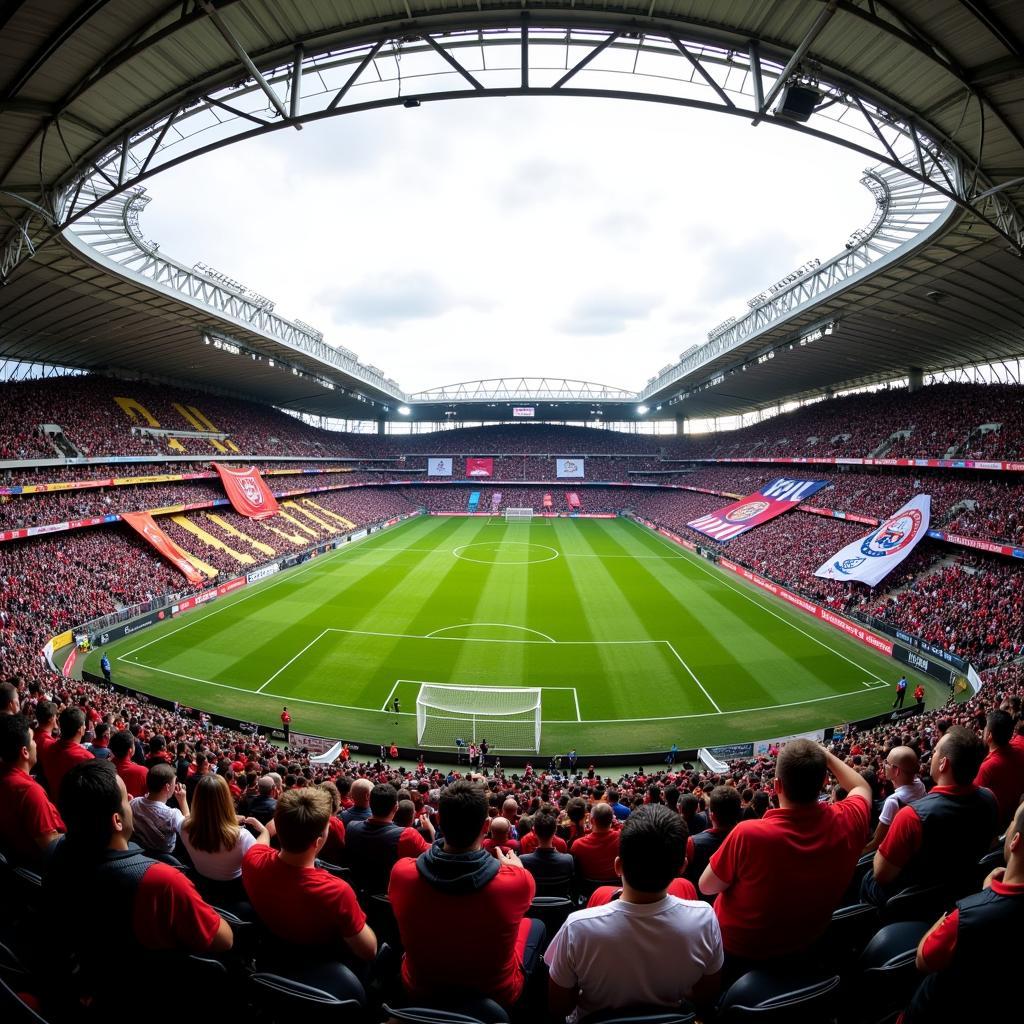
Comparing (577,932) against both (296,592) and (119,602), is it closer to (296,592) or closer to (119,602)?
(119,602)

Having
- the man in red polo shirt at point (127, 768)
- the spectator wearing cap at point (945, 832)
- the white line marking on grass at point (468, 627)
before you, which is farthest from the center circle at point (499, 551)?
the spectator wearing cap at point (945, 832)

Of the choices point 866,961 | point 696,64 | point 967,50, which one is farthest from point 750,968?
point 967,50

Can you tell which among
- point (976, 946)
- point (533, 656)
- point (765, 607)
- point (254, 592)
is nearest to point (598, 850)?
point (976, 946)

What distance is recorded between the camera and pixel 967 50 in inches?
406

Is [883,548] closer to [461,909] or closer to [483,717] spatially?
[483,717]

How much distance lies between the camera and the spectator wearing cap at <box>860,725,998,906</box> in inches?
136

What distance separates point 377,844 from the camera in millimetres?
4340

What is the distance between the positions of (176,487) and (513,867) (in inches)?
1785

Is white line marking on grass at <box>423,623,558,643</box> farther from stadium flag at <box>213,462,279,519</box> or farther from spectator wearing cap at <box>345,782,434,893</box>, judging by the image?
stadium flag at <box>213,462,279,519</box>

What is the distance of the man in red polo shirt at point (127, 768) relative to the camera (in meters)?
5.95

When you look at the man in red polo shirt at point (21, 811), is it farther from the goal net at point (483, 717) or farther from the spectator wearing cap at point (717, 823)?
the goal net at point (483, 717)

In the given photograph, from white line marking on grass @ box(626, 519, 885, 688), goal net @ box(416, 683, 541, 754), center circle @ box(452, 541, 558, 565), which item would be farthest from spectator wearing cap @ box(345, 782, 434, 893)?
center circle @ box(452, 541, 558, 565)

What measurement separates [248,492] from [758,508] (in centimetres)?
3965

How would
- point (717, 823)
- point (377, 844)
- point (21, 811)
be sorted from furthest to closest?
1. point (717, 823)
2. point (377, 844)
3. point (21, 811)
